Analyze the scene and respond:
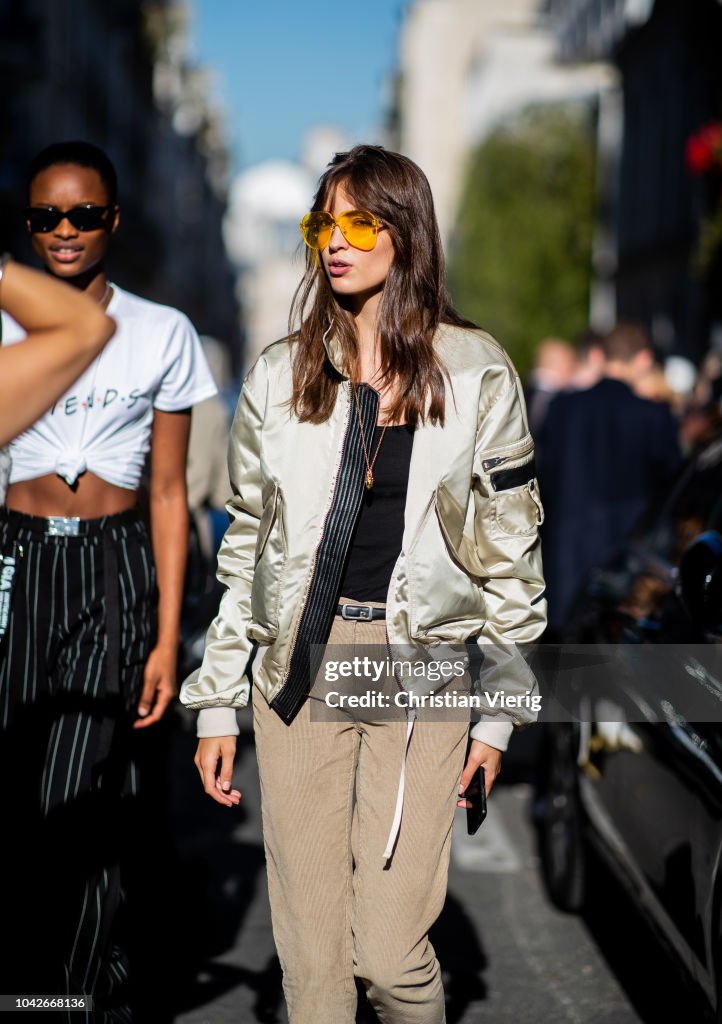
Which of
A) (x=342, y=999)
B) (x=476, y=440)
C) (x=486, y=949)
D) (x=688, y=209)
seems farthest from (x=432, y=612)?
(x=688, y=209)

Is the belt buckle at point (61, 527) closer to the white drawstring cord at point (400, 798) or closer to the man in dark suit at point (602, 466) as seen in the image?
the white drawstring cord at point (400, 798)

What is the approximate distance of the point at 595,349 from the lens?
8.34m

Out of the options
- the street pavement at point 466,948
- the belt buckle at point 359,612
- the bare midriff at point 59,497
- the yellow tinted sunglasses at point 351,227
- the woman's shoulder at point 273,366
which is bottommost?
the street pavement at point 466,948

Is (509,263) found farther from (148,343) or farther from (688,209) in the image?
(148,343)

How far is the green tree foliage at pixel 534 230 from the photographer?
37938 mm

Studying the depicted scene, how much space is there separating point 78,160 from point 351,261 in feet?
3.51

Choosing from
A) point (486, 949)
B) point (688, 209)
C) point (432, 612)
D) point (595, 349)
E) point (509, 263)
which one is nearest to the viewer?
point (432, 612)

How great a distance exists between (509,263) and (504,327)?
1.63 meters

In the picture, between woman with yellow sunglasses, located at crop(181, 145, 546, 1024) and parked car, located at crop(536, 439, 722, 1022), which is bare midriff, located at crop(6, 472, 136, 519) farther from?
parked car, located at crop(536, 439, 722, 1022)

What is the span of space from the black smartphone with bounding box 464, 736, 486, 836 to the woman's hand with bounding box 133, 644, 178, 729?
3.03ft

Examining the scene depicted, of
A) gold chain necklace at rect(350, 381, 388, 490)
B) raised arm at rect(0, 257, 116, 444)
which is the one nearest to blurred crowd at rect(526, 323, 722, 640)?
gold chain necklace at rect(350, 381, 388, 490)

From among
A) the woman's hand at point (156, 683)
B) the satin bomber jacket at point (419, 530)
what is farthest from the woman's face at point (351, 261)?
the woman's hand at point (156, 683)

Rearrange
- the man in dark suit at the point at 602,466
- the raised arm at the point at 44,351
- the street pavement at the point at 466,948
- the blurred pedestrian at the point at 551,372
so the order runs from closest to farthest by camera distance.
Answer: the raised arm at the point at 44,351 < the street pavement at the point at 466,948 < the man in dark suit at the point at 602,466 < the blurred pedestrian at the point at 551,372

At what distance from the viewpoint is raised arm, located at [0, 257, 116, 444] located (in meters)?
2.08
